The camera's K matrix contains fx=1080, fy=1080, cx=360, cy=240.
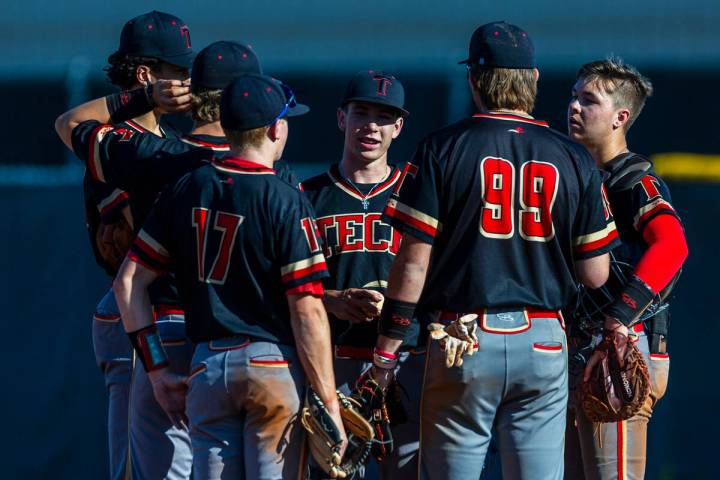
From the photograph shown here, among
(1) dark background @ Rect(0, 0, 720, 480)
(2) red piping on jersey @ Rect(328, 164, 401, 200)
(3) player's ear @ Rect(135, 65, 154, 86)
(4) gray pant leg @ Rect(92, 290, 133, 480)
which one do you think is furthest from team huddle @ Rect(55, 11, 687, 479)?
(1) dark background @ Rect(0, 0, 720, 480)

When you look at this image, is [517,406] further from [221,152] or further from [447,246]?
[221,152]

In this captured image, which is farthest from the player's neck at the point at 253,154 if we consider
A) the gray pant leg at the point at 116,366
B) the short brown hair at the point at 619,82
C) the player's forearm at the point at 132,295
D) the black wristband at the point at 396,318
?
the short brown hair at the point at 619,82

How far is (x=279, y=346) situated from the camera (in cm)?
351

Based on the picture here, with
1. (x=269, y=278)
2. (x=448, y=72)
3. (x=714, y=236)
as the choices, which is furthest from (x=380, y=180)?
(x=714, y=236)

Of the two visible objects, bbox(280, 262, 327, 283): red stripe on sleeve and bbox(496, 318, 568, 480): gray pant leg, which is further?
bbox(496, 318, 568, 480): gray pant leg

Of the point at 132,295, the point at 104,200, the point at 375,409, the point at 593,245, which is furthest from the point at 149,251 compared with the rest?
the point at 593,245

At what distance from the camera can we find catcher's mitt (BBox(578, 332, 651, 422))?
12.8 feet

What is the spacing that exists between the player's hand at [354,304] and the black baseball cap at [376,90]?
0.80 metres

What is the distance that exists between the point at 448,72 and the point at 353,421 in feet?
10.6

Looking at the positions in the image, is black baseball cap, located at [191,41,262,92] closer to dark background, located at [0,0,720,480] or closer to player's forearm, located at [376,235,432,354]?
player's forearm, located at [376,235,432,354]

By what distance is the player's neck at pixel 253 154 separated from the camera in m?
3.56

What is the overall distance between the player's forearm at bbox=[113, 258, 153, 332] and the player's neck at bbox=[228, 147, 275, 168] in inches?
20.1

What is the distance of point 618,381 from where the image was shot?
12.9ft

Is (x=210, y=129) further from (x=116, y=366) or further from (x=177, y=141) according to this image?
(x=116, y=366)
